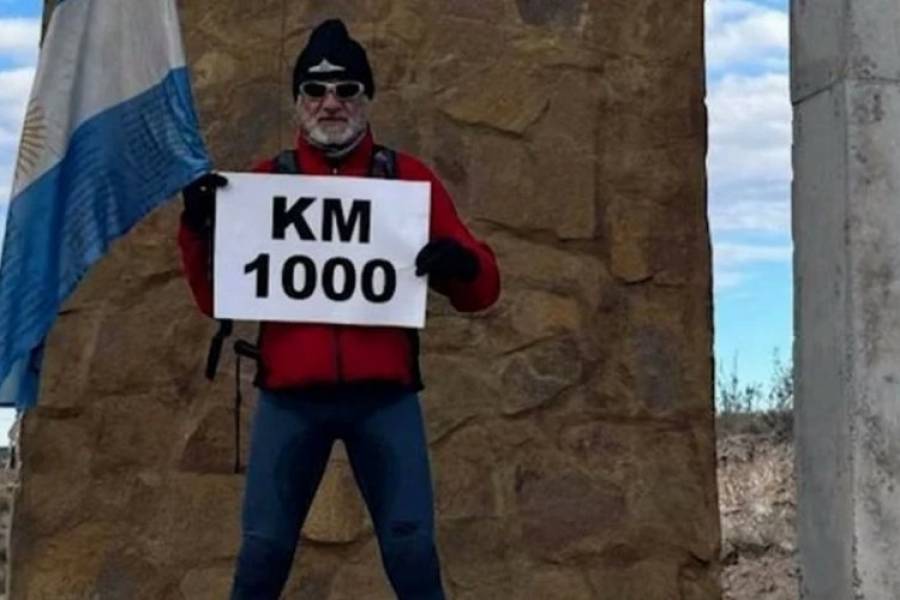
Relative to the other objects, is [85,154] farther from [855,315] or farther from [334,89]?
[855,315]

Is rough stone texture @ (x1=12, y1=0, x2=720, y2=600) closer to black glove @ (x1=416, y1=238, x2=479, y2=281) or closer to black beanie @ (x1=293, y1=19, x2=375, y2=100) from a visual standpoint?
black beanie @ (x1=293, y1=19, x2=375, y2=100)

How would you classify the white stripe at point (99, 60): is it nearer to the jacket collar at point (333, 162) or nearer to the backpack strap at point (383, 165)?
the jacket collar at point (333, 162)

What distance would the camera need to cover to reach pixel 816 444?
5.18m

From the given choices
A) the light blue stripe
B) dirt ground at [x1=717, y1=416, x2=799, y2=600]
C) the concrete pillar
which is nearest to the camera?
the light blue stripe

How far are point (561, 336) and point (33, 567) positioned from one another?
188 cm

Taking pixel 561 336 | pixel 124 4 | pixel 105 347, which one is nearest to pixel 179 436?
pixel 105 347

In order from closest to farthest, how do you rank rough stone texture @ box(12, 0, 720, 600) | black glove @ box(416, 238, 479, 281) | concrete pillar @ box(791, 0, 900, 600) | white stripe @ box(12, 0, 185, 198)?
black glove @ box(416, 238, 479, 281), white stripe @ box(12, 0, 185, 198), concrete pillar @ box(791, 0, 900, 600), rough stone texture @ box(12, 0, 720, 600)

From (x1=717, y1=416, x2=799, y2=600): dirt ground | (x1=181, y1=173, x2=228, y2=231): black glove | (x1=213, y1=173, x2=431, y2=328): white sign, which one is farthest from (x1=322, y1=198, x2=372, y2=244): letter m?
(x1=717, y1=416, x2=799, y2=600): dirt ground

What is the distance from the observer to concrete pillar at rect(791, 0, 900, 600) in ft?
16.4

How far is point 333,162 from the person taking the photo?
4266 mm

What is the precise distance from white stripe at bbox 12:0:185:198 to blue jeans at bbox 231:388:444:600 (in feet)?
2.97

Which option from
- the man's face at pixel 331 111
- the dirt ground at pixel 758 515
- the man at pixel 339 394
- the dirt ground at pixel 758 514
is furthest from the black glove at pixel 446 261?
the dirt ground at pixel 758 515

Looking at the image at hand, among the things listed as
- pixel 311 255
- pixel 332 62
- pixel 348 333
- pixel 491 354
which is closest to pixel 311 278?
pixel 311 255

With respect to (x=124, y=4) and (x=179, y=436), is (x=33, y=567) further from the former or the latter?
(x=124, y=4)
